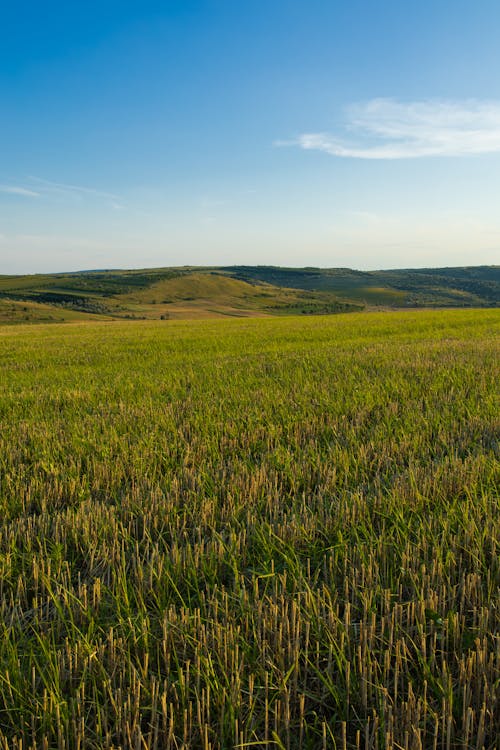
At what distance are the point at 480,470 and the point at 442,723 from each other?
2976mm

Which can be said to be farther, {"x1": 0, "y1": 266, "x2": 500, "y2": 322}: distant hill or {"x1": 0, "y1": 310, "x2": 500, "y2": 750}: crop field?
{"x1": 0, "y1": 266, "x2": 500, "y2": 322}: distant hill

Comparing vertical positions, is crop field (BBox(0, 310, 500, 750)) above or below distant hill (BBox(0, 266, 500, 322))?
below

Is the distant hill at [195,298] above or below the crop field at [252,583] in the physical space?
above

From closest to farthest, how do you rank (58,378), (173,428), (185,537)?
(185,537), (173,428), (58,378)

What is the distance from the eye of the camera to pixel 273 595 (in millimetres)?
2492

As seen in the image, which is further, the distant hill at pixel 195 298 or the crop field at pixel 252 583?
the distant hill at pixel 195 298

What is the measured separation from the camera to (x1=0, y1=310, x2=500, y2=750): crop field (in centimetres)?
180

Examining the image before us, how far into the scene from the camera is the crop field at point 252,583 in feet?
5.90

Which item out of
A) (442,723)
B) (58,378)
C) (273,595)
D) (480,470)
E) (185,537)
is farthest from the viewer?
(58,378)

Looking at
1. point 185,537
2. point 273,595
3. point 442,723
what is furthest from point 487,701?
point 185,537

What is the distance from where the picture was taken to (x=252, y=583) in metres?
2.65

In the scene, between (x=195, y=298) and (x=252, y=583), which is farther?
(x=195, y=298)

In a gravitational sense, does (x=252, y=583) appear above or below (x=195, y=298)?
below

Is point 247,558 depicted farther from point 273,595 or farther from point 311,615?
point 311,615
